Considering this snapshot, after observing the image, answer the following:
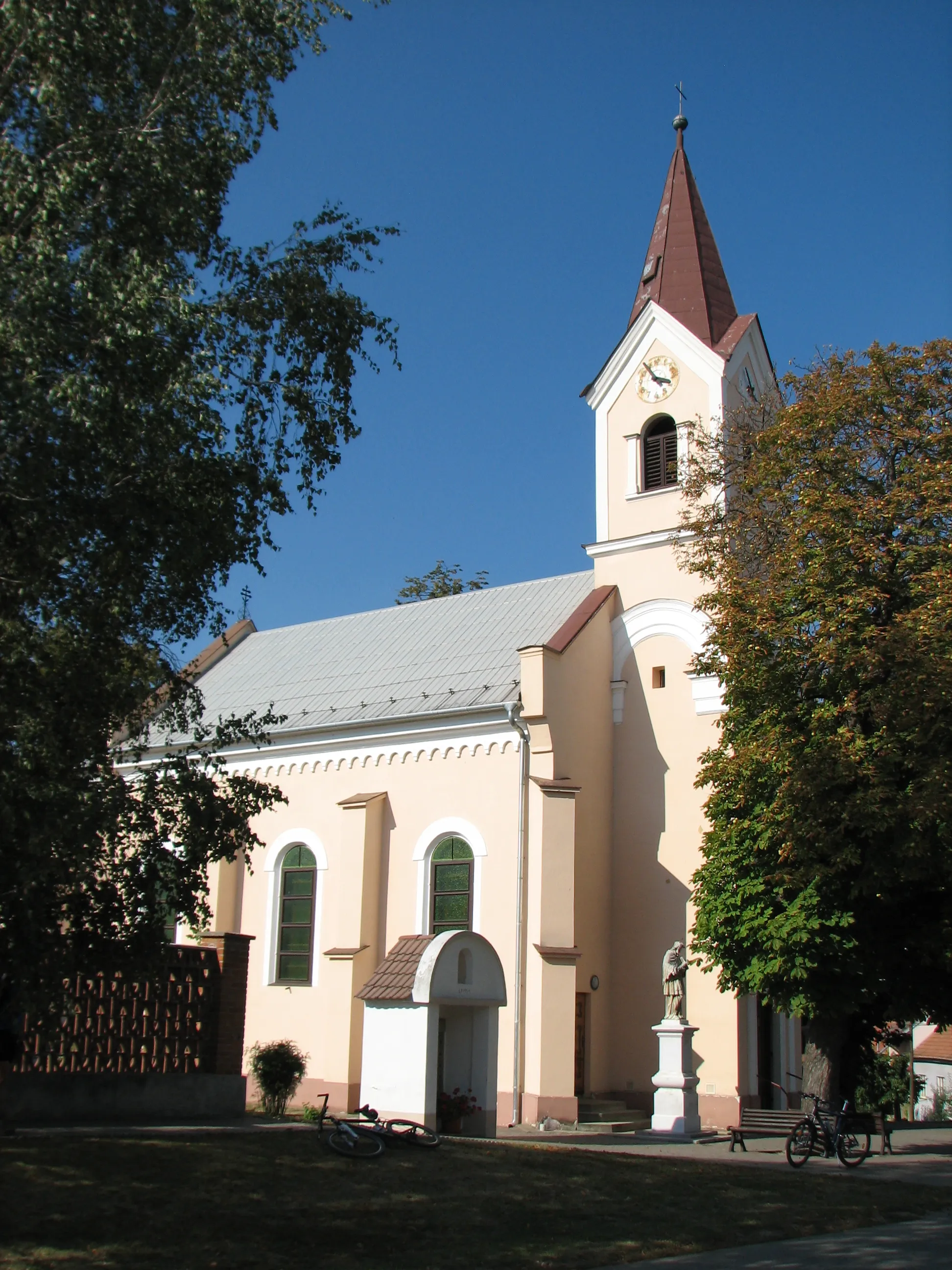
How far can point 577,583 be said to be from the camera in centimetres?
2941

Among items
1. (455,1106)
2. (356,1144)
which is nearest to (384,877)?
(455,1106)

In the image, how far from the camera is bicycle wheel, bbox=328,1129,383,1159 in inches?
523

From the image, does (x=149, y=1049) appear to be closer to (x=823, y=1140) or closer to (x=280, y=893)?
(x=823, y=1140)

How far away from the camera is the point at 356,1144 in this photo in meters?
13.5

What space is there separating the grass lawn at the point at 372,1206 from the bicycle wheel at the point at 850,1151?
6.51 ft

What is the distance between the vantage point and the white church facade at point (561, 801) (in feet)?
77.1

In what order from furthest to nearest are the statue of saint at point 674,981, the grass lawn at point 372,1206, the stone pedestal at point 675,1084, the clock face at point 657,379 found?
the clock face at point 657,379 < the statue of saint at point 674,981 < the stone pedestal at point 675,1084 < the grass lawn at point 372,1206

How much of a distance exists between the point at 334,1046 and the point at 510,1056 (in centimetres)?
401

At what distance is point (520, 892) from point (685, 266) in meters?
14.6

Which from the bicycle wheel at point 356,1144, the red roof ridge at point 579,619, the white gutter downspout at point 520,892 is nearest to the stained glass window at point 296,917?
the white gutter downspout at point 520,892

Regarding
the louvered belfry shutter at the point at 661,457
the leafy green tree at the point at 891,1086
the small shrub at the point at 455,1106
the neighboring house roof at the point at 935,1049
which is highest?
the louvered belfry shutter at the point at 661,457

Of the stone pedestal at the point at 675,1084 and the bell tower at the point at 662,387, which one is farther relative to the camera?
the bell tower at the point at 662,387

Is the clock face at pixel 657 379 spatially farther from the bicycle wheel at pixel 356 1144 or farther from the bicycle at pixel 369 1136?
the bicycle wheel at pixel 356 1144

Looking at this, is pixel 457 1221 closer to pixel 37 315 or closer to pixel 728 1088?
pixel 37 315
